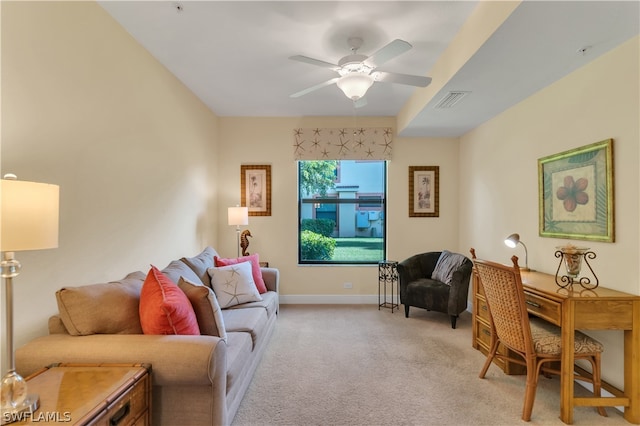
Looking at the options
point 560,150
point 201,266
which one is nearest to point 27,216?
point 201,266

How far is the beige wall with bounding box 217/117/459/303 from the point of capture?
15.9ft

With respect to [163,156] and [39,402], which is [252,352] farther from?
[163,156]

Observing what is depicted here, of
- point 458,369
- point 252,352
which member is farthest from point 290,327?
point 458,369

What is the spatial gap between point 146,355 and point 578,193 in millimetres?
3272

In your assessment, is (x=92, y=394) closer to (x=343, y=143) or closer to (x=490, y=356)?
(x=490, y=356)

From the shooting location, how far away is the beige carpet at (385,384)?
210 cm

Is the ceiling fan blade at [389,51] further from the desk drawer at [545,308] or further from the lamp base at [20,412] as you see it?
the lamp base at [20,412]

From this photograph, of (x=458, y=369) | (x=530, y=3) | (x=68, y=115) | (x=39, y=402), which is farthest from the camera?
(x=458, y=369)

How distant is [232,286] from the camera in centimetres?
313

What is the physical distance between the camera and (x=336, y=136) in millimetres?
4824

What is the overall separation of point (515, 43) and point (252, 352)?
2.94 m

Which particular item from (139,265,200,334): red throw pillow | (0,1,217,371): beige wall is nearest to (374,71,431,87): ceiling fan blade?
(0,1,217,371): beige wall

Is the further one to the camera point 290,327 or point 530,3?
point 290,327

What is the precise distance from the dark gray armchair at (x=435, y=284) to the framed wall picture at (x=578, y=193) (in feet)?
3.82
